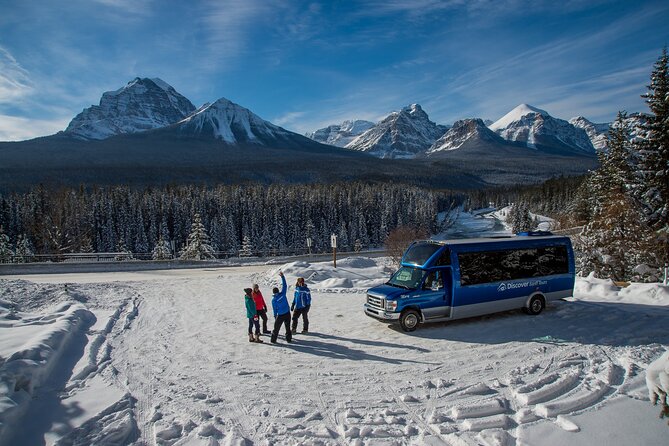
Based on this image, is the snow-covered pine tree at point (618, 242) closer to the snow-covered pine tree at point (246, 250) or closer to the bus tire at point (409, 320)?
the bus tire at point (409, 320)

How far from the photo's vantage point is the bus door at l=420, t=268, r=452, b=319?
12.4m

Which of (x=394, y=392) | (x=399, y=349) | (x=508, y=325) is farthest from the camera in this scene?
(x=508, y=325)

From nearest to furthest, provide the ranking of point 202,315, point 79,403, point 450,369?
point 79,403
point 450,369
point 202,315

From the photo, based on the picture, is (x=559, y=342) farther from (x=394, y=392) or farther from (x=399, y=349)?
(x=394, y=392)

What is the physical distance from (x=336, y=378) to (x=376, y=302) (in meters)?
4.05

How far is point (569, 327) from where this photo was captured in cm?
1221

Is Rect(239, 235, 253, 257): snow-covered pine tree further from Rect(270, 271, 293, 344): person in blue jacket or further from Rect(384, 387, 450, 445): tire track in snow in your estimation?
Rect(384, 387, 450, 445): tire track in snow

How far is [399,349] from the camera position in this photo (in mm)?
10766

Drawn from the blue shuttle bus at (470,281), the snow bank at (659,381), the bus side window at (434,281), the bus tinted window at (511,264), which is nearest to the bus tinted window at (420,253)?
the blue shuttle bus at (470,281)

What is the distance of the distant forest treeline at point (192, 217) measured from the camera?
218 ft

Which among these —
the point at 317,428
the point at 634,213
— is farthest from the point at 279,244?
the point at 317,428

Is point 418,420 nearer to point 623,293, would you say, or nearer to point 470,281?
point 470,281

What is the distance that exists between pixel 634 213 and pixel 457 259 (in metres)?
17.1

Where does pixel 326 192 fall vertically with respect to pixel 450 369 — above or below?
above
